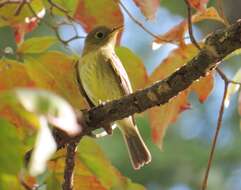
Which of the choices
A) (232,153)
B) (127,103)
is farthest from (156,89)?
(232,153)

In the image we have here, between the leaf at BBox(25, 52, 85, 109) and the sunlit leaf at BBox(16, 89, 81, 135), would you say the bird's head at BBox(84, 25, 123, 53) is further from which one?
the sunlit leaf at BBox(16, 89, 81, 135)

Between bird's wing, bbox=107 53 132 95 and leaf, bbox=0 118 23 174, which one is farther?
bird's wing, bbox=107 53 132 95

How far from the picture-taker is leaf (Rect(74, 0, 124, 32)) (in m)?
1.65

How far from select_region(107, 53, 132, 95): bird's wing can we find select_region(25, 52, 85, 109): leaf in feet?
3.32

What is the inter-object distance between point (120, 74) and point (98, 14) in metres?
1.08

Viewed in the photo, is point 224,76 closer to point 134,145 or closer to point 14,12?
point 14,12

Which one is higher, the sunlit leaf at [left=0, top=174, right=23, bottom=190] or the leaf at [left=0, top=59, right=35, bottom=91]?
the sunlit leaf at [left=0, top=174, right=23, bottom=190]

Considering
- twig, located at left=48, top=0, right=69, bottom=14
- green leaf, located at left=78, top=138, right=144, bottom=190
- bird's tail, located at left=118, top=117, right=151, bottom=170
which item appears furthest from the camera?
bird's tail, located at left=118, top=117, right=151, bottom=170

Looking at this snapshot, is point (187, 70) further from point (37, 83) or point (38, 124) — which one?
point (38, 124)

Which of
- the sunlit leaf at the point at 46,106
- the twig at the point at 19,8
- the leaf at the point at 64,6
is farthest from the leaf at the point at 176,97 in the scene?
the sunlit leaf at the point at 46,106

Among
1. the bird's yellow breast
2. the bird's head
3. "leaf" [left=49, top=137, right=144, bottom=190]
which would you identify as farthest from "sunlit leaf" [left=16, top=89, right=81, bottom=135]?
the bird's head

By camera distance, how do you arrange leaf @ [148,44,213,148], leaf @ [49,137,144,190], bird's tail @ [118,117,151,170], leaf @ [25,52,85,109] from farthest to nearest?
bird's tail @ [118,117,151,170] → leaf @ [148,44,213,148] → leaf @ [25,52,85,109] → leaf @ [49,137,144,190]

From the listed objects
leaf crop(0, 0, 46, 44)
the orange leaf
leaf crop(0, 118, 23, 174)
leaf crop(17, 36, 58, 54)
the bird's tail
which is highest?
leaf crop(0, 118, 23, 174)

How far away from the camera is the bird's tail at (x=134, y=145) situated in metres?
2.58
